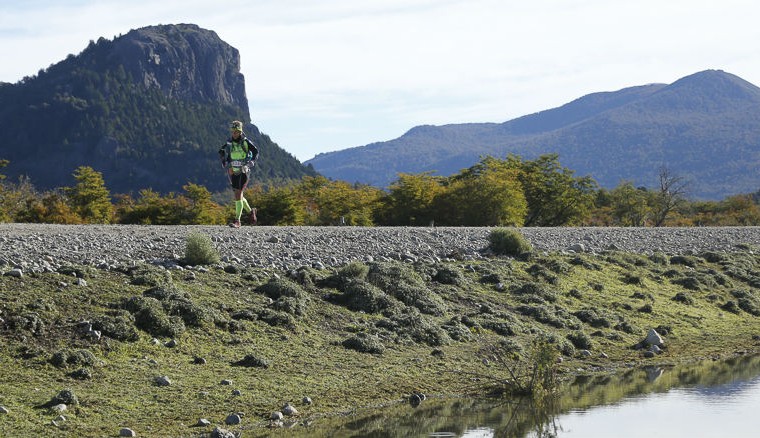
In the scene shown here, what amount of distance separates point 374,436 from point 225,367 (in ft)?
9.79

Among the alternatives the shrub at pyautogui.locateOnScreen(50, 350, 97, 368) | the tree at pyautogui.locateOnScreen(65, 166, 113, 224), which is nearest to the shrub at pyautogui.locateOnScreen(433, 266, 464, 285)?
the shrub at pyautogui.locateOnScreen(50, 350, 97, 368)

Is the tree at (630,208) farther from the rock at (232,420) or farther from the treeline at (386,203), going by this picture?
the rock at (232,420)

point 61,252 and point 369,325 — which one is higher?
point 61,252

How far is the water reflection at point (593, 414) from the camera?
48.9 feet

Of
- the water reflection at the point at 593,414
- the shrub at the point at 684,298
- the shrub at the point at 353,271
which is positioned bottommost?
the water reflection at the point at 593,414

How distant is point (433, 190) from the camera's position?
55062 mm

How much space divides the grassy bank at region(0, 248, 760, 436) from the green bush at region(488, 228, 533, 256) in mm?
1169

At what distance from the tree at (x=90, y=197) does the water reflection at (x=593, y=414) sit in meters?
47.7

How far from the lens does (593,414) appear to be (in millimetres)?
16531

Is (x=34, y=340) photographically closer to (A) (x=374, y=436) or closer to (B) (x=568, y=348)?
(A) (x=374, y=436)

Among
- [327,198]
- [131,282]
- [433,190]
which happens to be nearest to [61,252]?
[131,282]

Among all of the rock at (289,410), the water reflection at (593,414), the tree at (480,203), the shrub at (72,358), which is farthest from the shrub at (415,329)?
the tree at (480,203)

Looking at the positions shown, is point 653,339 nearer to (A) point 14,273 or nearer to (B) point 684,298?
(B) point 684,298

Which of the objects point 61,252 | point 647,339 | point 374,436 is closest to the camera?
point 374,436
